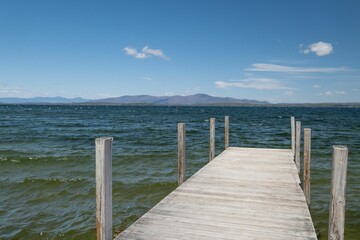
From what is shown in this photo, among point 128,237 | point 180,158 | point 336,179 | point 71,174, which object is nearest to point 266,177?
point 180,158

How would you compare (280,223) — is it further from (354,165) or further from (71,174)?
(354,165)

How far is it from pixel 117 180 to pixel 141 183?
1114 mm

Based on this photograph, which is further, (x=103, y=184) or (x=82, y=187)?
(x=82, y=187)

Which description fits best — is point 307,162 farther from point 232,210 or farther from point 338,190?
point 338,190

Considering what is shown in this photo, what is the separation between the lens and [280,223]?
5211mm

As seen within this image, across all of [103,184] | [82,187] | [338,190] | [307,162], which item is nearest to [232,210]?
[338,190]

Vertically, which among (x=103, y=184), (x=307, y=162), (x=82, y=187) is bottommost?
(x=82, y=187)

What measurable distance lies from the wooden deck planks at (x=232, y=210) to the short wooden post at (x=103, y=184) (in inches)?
21.0

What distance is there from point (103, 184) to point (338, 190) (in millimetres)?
3254

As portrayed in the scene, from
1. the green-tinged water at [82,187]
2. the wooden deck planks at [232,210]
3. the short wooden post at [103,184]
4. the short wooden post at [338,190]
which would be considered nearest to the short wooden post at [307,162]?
the wooden deck planks at [232,210]

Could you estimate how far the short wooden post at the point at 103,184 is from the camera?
4016mm

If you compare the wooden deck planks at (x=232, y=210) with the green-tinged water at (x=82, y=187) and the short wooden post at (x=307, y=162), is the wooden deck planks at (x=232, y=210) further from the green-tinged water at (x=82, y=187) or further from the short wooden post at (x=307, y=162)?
the green-tinged water at (x=82, y=187)

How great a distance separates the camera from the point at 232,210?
5.81m

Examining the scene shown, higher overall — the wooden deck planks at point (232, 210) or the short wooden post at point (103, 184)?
the short wooden post at point (103, 184)
